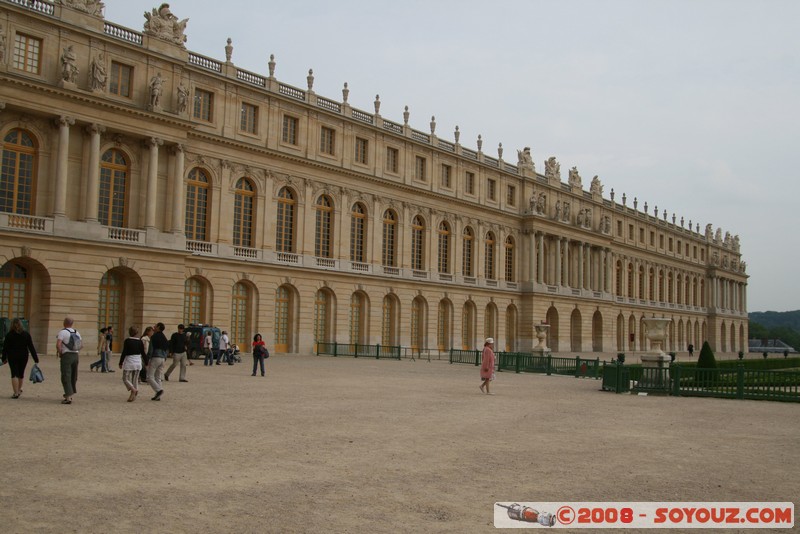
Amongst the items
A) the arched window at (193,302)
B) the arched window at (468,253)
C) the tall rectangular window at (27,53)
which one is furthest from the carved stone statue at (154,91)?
the arched window at (468,253)

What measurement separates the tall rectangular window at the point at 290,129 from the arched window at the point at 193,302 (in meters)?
10.7

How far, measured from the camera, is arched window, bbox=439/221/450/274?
5525 centimetres

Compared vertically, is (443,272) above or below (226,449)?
above

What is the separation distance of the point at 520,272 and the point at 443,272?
36.5 feet

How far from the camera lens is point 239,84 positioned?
132 feet

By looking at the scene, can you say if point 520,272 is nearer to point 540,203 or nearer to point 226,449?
point 540,203

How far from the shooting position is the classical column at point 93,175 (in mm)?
32625

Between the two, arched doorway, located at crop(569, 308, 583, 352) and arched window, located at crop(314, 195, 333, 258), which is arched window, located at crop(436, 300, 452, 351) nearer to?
arched window, located at crop(314, 195, 333, 258)

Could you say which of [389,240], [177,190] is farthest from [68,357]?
[389,240]

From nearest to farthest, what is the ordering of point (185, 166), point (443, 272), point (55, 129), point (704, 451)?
point (704, 451), point (55, 129), point (185, 166), point (443, 272)

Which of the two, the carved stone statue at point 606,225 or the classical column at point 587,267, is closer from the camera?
the classical column at point 587,267

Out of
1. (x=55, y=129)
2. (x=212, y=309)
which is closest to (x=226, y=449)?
(x=55, y=129)

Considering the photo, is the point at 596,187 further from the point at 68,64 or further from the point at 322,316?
the point at 68,64

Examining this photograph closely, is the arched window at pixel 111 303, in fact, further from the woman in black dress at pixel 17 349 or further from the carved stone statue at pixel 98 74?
the woman in black dress at pixel 17 349
